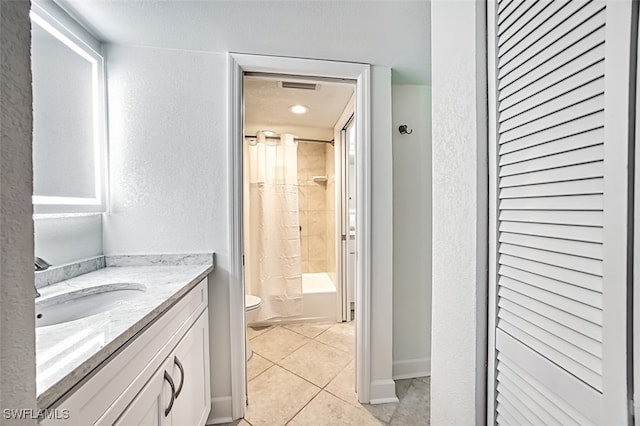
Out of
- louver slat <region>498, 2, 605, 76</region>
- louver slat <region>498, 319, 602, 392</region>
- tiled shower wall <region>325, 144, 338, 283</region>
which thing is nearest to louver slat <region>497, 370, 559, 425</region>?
louver slat <region>498, 319, 602, 392</region>

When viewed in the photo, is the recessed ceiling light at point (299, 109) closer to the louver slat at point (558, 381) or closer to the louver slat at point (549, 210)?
the louver slat at point (549, 210)

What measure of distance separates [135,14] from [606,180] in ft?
5.87

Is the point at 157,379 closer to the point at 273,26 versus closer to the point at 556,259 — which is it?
the point at 556,259

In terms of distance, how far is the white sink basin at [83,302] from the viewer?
1005 mm

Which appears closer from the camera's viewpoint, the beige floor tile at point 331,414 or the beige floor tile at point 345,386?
the beige floor tile at point 331,414

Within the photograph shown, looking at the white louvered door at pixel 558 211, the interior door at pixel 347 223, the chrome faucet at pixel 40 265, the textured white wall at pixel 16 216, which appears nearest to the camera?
the textured white wall at pixel 16 216

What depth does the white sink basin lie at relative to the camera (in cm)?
100

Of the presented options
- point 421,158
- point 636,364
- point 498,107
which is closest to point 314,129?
point 421,158

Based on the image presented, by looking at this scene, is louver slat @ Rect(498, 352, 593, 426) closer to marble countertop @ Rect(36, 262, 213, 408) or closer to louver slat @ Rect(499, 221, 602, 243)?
louver slat @ Rect(499, 221, 602, 243)

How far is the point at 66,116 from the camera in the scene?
1.26m

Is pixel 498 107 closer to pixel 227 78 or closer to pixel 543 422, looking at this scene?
pixel 543 422

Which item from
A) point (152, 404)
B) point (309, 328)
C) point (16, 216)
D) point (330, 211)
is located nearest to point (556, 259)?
point (16, 216)

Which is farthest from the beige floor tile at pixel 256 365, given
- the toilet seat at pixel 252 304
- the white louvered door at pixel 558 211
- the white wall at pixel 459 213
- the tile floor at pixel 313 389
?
the white louvered door at pixel 558 211

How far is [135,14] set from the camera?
4.11 feet
